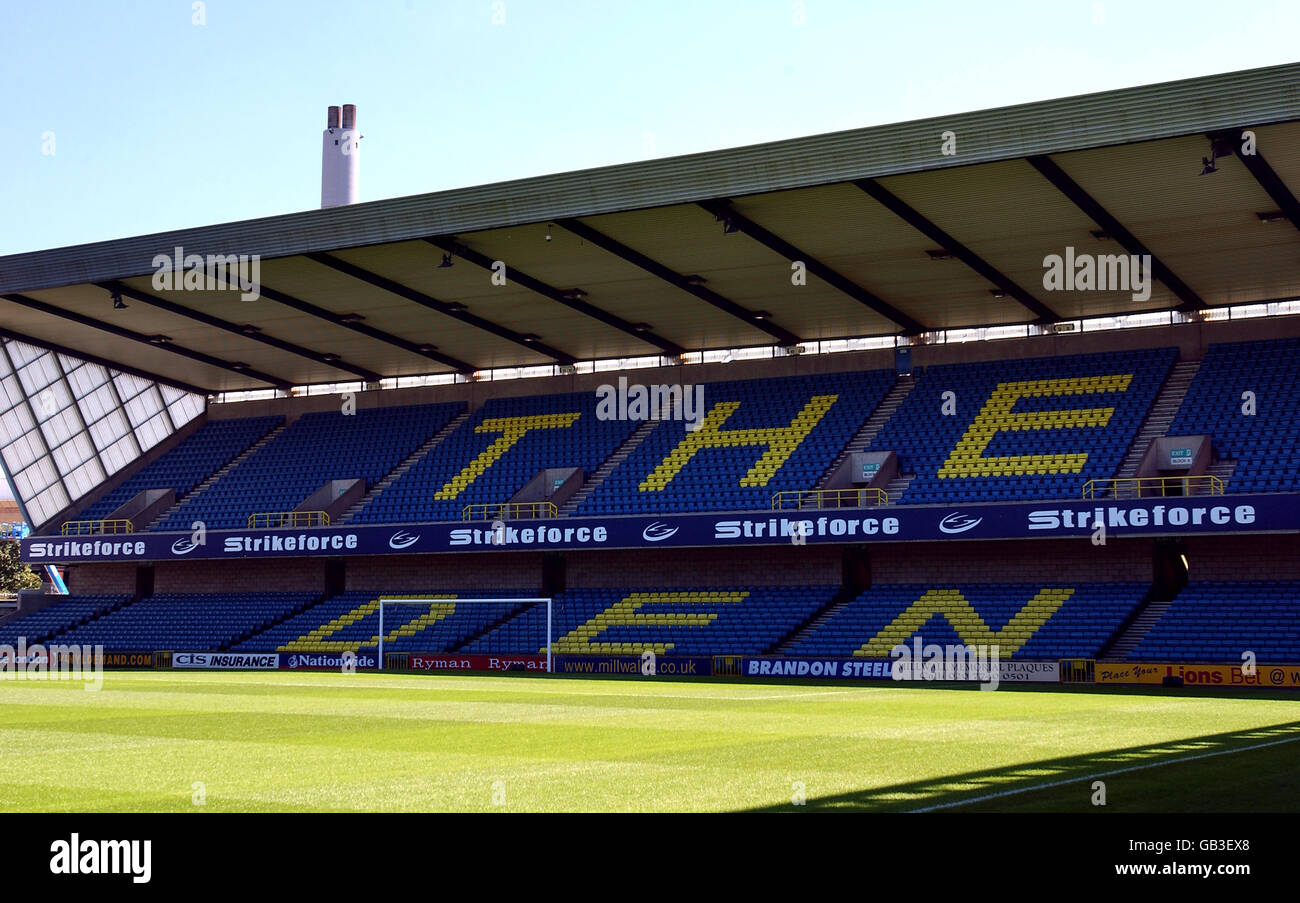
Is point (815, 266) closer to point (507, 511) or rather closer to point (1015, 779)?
point (507, 511)

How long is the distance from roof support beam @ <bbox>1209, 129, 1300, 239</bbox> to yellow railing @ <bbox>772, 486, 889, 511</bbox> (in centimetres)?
1315

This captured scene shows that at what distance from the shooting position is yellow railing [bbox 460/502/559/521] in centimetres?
4531

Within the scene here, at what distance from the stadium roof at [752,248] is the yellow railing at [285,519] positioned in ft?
19.4

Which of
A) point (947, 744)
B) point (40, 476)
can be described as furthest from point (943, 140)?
point (40, 476)

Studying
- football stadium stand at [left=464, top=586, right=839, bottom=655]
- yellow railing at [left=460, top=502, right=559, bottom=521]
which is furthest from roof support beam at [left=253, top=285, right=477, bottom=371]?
football stadium stand at [left=464, top=586, right=839, bottom=655]

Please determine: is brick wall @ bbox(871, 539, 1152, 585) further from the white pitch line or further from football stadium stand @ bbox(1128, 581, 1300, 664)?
the white pitch line

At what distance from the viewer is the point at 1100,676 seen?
107 ft

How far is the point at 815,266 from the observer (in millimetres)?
38156

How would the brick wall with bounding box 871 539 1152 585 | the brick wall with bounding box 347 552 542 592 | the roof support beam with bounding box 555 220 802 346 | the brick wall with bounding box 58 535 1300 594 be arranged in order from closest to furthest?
the roof support beam with bounding box 555 220 802 346 → the brick wall with bounding box 58 535 1300 594 → the brick wall with bounding box 871 539 1152 585 → the brick wall with bounding box 347 552 542 592
